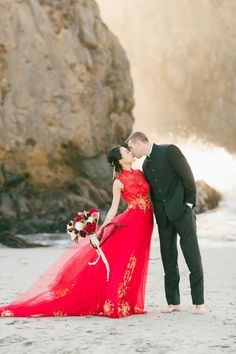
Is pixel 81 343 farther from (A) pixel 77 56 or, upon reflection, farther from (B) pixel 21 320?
(A) pixel 77 56

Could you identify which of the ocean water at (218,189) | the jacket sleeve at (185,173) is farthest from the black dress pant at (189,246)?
Answer: the ocean water at (218,189)

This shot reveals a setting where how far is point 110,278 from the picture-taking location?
493 cm

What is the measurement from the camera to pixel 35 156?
17.4 metres

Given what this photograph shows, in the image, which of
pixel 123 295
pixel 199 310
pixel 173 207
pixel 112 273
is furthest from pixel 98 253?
pixel 199 310

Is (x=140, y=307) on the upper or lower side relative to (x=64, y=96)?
lower

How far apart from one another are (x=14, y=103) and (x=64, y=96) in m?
1.71

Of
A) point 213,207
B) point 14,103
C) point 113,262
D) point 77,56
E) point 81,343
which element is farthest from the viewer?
point 213,207

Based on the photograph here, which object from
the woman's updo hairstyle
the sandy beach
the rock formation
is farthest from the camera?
the rock formation

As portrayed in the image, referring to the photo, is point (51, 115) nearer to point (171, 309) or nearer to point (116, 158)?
point (116, 158)

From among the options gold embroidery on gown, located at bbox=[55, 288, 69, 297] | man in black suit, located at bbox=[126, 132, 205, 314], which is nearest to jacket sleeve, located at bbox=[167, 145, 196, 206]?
man in black suit, located at bbox=[126, 132, 205, 314]

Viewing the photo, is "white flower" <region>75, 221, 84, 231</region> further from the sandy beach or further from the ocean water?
the ocean water

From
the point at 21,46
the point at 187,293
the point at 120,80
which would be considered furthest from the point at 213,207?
the point at 187,293

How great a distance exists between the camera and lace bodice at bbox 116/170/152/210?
5.14 m

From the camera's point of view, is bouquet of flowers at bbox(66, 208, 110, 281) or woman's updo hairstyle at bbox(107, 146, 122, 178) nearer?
bouquet of flowers at bbox(66, 208, 110, 281)
